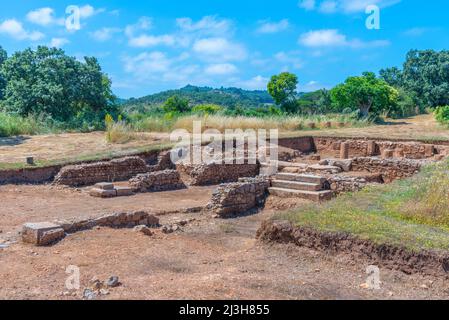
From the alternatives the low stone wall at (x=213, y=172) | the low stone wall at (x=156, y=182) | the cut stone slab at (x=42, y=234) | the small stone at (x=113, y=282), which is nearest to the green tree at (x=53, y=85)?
the low stone wall at (x=213, y=172)

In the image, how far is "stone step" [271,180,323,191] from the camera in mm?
11609

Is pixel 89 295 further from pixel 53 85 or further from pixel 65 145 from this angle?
pixel 53 85

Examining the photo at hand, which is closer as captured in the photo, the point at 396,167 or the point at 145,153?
the point at 396,167

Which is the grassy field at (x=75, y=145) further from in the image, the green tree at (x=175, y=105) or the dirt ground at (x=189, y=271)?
the green tree at (x=175, y=105)

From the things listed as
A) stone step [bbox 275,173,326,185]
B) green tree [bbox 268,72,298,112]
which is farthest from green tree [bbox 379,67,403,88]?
stone step [bbox 275,173,326,185]

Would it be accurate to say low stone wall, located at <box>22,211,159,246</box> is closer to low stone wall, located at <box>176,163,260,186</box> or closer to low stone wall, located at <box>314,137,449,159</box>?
low stone wall, located at <box>176,163,260,186</box>

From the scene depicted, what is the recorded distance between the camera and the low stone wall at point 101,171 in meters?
13.1

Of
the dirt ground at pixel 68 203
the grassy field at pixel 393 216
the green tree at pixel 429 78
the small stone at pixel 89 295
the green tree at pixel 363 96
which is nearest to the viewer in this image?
the small stone at pixel 89 295

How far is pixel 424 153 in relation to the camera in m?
19.2

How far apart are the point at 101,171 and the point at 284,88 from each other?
25.3 meters

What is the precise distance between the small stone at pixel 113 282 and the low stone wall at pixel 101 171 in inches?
314

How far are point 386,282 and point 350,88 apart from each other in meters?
26.1
